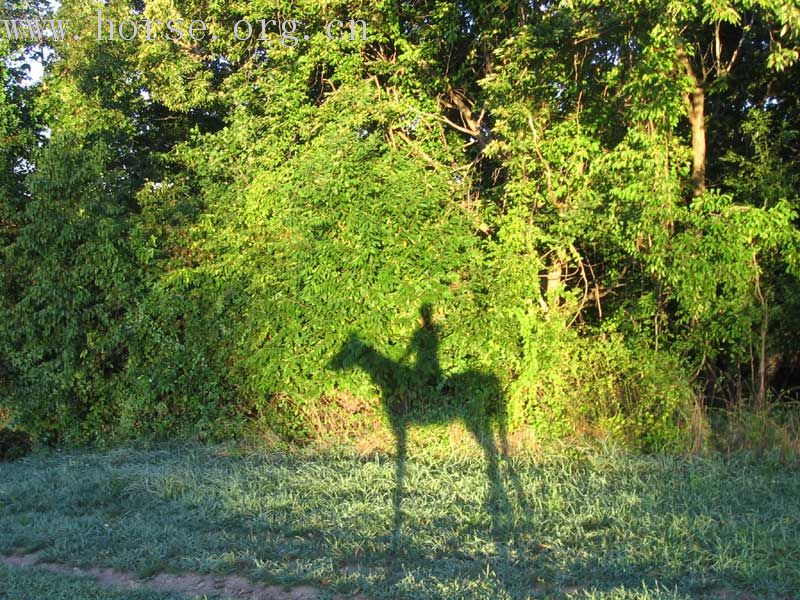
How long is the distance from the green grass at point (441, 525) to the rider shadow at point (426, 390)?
84cm

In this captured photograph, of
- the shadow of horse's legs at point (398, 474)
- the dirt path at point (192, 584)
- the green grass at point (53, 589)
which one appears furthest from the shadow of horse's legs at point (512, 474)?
the green grass at point (53, 589)

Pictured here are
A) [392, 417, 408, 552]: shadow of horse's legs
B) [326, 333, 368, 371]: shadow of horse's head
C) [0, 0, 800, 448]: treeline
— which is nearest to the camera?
[392, 417, 408, 552]: shadow of horse's legs

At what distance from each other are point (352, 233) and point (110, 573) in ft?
15.7

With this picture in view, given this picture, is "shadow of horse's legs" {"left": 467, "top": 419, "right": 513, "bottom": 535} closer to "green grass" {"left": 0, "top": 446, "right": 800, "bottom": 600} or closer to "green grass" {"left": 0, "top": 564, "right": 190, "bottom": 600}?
"green grass" {"left": 0, "top": 446, "right": 800, "bottom": 600}

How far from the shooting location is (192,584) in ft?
17.0

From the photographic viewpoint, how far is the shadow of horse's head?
9062 millimetres

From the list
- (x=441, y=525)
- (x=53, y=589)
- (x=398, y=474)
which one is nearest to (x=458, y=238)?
(x=398, y=474)

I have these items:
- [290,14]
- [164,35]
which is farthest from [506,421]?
[164,35]

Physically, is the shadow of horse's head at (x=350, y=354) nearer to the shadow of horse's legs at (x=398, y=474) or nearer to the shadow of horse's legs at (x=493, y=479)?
the shadow of horse's legs at (x=398, y=474)

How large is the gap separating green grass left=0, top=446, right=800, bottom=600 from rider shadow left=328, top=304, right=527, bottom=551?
0.84 m

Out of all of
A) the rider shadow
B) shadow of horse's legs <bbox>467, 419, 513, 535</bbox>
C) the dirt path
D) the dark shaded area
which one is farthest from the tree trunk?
the dark shaded area

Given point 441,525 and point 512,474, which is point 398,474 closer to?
point 512,474

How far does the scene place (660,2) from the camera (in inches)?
300

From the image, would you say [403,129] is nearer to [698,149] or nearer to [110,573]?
[698,149]
